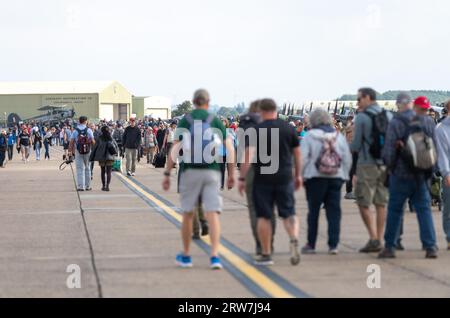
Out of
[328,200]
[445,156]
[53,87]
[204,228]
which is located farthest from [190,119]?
[53,87]

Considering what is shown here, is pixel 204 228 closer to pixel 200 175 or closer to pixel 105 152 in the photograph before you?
pixel 200 175

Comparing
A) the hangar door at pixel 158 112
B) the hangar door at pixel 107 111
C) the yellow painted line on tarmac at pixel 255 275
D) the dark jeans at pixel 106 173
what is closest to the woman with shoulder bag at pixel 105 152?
the dark jeans at pixel 106 173

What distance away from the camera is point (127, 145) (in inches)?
1171

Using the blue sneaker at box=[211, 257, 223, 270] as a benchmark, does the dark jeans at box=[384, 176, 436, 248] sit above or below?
above

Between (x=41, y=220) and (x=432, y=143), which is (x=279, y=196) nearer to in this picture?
(x=432, y=143)

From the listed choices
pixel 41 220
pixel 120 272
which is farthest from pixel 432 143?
pixel 41 220

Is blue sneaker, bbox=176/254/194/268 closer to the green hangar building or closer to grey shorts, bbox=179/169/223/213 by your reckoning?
grey shorts, bbox=179/169/223/213

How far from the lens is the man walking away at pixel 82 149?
74.1 ft

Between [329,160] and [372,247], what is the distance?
44.6 inches

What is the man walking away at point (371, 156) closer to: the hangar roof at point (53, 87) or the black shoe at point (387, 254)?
the black shoe at point (387, 254)

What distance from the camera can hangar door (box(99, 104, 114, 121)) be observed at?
468 feet

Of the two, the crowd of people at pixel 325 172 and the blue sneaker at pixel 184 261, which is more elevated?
the crowd of people at pixel 325 172

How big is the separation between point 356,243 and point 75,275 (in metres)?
3.89

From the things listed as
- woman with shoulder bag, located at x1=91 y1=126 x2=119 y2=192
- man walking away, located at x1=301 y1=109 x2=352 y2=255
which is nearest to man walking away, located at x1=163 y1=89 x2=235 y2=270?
man walking away, located at x1=301 y1=109 x2=352 y2=255
